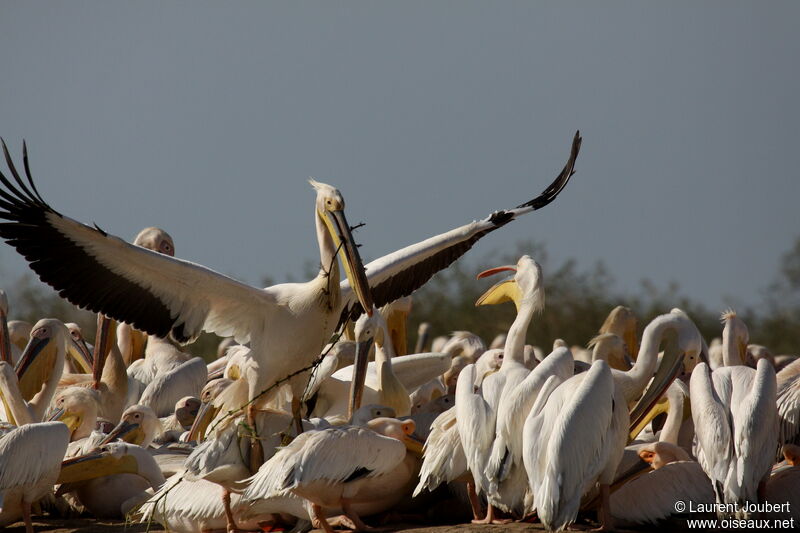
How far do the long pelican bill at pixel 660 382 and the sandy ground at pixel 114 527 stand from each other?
113cm

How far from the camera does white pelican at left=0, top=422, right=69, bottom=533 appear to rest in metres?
6.30

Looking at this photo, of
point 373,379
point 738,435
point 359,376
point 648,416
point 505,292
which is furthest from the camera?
point 373,379

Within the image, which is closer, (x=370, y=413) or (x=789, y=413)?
(x=789, y=413)

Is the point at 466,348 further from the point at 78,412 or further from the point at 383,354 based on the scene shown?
the point at 78,412

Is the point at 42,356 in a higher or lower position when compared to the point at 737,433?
higher

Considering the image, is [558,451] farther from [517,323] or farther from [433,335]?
[433,335]

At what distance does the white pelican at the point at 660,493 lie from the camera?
19.7 feet

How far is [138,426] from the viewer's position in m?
7.63

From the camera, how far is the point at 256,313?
6.57m

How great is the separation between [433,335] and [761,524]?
41.0 feet

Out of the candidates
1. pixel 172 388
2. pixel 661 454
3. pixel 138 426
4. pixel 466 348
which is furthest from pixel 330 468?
pixel 466 348

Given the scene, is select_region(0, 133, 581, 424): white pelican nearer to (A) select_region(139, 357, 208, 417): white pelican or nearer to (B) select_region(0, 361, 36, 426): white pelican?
(B) select_region(0, 361, 36, 426): white pelican

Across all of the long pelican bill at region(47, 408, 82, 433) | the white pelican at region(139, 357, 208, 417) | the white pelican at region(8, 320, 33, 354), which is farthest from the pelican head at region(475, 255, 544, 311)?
the white pelican at region(8, 320, 33, 354)

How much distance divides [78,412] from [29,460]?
146 centimetres
